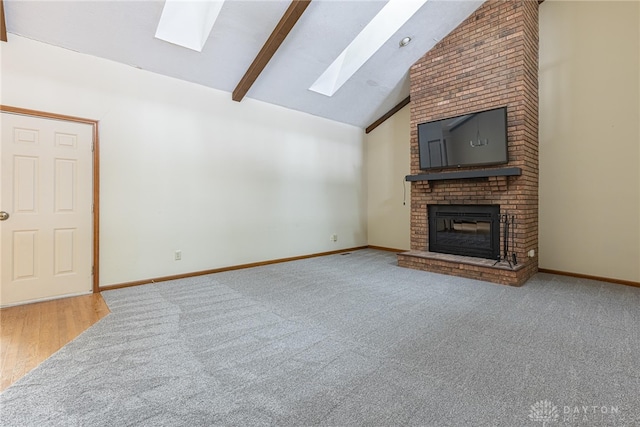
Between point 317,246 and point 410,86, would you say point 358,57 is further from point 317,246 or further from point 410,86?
point 317,246

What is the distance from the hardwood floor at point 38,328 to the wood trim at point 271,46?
3190mm

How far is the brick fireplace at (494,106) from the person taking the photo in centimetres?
379

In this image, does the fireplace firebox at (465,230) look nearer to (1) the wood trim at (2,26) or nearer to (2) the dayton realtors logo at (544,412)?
(2) the dayton realtors logo at (544,412)

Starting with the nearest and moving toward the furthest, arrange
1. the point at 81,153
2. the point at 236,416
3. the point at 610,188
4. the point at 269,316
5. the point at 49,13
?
the point at 236,416
the point at 269,316
the point at 49,13
the point at 81,153
the point at 610,188

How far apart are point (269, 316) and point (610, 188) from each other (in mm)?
4463

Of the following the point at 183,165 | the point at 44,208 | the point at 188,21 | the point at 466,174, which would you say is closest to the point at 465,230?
the point at 466,174

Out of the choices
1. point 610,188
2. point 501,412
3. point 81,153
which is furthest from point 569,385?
point 81,153

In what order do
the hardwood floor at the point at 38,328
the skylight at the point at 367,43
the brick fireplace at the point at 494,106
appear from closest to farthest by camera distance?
the hardwood floor at the point at 38,328 < the brick fireplace at the point at 494,106 < the skylight at the point at 367,43

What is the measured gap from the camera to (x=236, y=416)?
53.3 inches

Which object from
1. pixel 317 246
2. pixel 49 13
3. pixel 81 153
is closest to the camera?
pixel 49 13

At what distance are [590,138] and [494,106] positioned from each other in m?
1.26

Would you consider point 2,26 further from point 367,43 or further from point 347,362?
point 347,362

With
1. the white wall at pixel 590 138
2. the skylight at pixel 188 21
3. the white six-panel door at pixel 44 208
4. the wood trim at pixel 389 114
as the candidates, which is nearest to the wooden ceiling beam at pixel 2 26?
the white six-panel door at pixel 44 208

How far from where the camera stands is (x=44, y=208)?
10.0 ft
